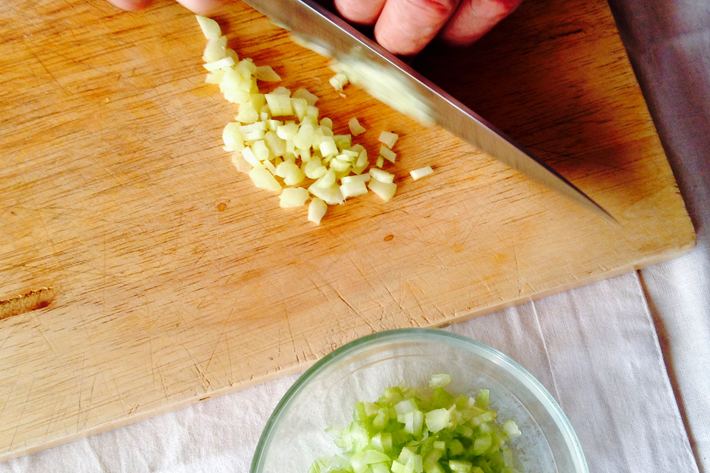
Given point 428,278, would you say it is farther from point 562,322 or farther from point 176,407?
point 176,407

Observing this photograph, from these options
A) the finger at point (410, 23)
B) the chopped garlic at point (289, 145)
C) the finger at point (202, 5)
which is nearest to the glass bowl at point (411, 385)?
the chopped garlic at point (289, 145)

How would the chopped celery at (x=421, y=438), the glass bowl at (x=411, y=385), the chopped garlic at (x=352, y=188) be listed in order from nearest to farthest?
1. the chopped celery at (x=421, y=438)
2. the glass bowl at (x=411, y=385)
3. the chopped garlic at (x=352, y=188)

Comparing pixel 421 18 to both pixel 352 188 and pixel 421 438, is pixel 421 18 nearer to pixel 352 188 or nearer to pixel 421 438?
pixel 352 188

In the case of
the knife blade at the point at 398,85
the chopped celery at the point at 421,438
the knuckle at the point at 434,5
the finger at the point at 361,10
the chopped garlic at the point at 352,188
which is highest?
the knuckle at the point at 434,5

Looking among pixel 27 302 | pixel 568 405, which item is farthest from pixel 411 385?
pixel 27 302

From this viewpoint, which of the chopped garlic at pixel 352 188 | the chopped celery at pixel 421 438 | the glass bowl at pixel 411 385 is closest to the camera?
the chopped celery at pixel 421 438

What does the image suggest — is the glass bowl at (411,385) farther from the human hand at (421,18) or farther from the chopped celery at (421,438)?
the human hand at (421,18)

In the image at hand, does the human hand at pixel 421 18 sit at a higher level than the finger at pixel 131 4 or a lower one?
higher
